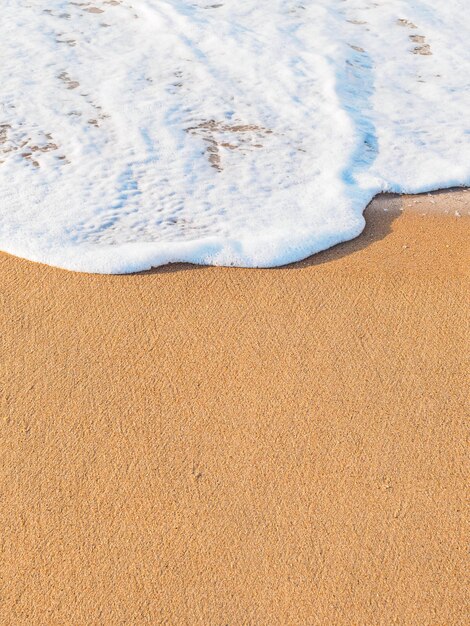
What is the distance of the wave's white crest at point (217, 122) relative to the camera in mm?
3102

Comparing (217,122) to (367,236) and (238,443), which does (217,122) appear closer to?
(367,236)

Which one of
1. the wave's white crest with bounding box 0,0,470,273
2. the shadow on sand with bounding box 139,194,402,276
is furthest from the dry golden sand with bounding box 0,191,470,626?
the wave's white crest with bounding box 0,0,470,273

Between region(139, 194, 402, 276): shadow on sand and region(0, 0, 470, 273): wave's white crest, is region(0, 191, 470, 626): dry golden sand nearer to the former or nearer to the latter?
region(139, 194, 402, 276): shadow on sand

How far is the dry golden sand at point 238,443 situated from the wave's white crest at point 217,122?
279 millimetres

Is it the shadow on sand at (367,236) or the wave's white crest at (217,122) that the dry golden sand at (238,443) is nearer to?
the shadow on sand at (367,236)

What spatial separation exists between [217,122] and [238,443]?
2286 millimetres

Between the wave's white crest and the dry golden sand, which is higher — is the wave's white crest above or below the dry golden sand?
below

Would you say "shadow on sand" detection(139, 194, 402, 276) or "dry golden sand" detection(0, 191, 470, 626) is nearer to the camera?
"dry golden sand" detection(0, 191, 470, 626)

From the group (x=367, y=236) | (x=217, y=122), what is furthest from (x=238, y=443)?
(x=217, y=122)

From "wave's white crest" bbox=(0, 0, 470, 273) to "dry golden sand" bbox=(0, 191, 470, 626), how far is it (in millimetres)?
279

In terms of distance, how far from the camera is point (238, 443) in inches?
86.2

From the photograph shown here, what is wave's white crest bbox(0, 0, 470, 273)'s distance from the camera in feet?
10.2

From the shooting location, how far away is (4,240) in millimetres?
2963

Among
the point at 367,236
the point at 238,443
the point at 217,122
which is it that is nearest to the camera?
the point at 238,443
